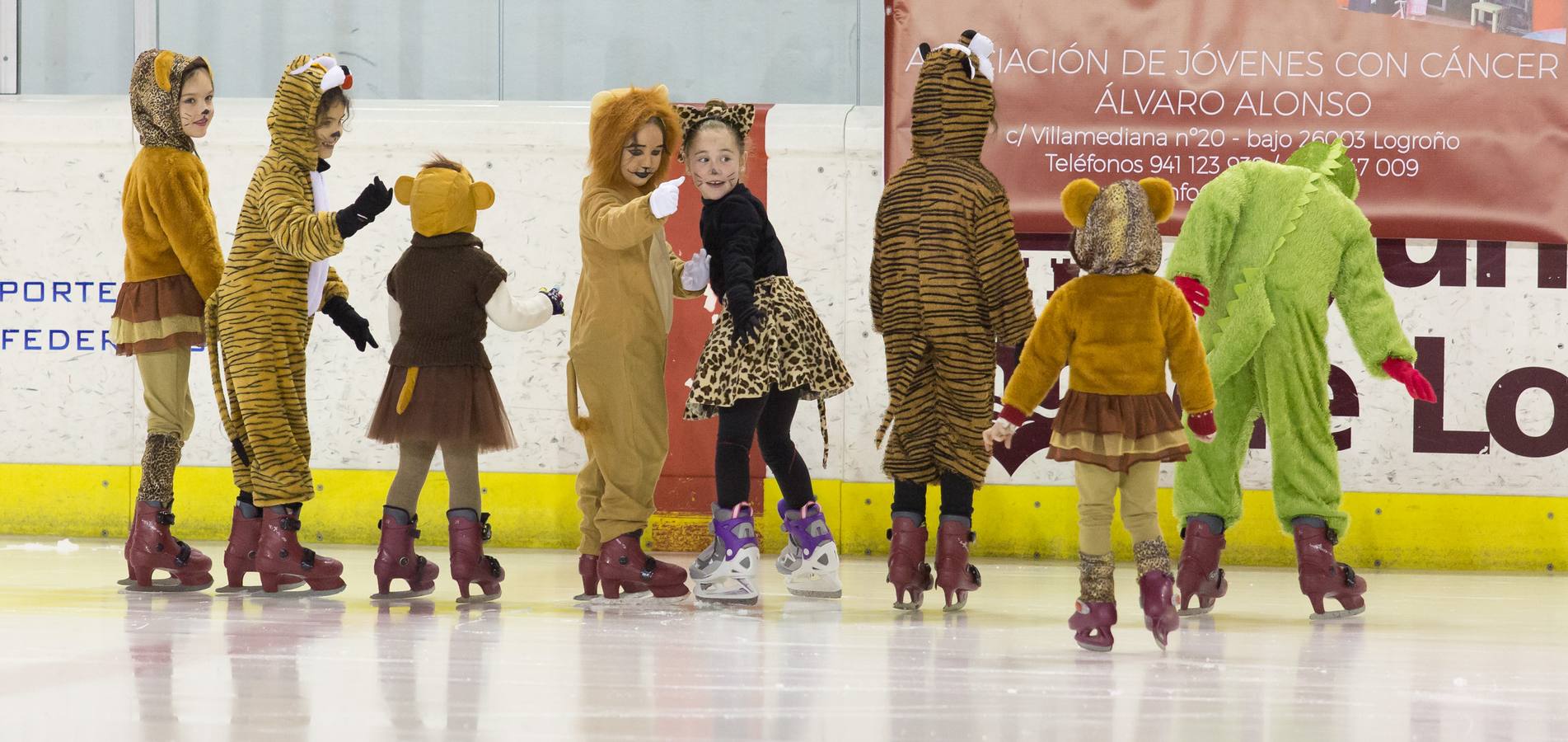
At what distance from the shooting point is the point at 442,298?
410 cm

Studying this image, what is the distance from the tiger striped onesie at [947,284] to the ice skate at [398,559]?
139 cm

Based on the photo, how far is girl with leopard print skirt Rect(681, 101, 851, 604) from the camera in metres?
4.09

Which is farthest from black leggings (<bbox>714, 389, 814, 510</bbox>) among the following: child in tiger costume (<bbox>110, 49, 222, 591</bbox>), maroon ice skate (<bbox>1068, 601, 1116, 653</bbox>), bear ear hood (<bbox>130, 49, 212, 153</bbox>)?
bear ear hood (<bbox>130, 49, 212, 153</bbox>)

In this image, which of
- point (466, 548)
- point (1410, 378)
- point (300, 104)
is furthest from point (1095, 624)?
point (300, 104)

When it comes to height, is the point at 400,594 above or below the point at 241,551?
below

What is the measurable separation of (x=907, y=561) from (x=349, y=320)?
186cm

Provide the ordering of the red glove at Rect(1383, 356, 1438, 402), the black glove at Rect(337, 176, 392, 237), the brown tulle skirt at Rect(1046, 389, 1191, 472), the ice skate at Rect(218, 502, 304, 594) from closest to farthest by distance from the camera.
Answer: the brown tulle skirt at Rect(1046, 389, 1191, 472) < the black glove at Rect(337, 176, 392, 237) < the red glove at Rect(1383, 356, 1438, 402) < the ice skate at Rect(218, 502, 304, 594)

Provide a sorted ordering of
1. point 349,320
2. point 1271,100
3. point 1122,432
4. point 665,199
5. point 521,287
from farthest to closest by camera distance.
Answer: point 521,287 → point 1271,100 → point 349,320 → point 665,199 → point 1122,432

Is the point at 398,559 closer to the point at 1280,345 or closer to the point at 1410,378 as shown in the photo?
the point at 1280,345

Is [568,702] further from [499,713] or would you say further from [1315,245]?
[1315,245]

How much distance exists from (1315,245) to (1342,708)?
1.71 metres

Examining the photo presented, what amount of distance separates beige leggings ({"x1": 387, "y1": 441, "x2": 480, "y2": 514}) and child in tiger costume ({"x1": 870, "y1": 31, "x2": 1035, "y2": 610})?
118cm

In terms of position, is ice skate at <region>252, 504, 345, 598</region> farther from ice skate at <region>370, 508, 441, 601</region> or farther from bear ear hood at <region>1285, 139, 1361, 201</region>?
bear ear hood at <region>1285, 139, 1361, 201</region>

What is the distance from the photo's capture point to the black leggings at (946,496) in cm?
414
